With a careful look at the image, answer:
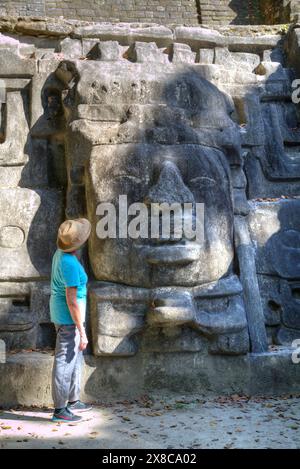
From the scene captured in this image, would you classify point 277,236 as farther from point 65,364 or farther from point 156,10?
point 156,10

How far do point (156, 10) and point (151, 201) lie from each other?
9499 millimetres

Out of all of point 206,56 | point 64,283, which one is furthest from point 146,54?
point 64,283

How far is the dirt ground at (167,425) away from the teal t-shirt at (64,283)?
695 millimetres

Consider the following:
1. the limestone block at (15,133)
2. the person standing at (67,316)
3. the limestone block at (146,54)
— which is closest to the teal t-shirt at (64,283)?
the person standing at (67,316)

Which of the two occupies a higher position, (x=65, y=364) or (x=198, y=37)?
(x=198, y=37)

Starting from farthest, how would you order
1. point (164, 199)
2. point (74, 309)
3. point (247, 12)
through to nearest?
point (247, 12) → point (164, 199) → point (74, 309)

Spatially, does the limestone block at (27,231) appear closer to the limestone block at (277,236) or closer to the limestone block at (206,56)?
the limestone block at (277,236)

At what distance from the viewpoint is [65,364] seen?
13.0 feet

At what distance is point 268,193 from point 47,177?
208cm

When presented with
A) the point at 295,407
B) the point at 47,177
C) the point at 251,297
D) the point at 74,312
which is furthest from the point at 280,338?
the point at 47,177

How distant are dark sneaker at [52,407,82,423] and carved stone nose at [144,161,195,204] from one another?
163cm

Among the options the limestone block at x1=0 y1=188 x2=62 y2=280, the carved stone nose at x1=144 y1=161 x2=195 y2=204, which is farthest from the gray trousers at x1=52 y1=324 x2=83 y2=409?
the carved stone nose at x1=144 y1=161 x2=195 y2=204

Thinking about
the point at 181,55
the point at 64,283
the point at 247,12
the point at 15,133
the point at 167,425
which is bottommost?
the point at 167,425

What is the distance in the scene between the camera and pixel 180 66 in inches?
216
